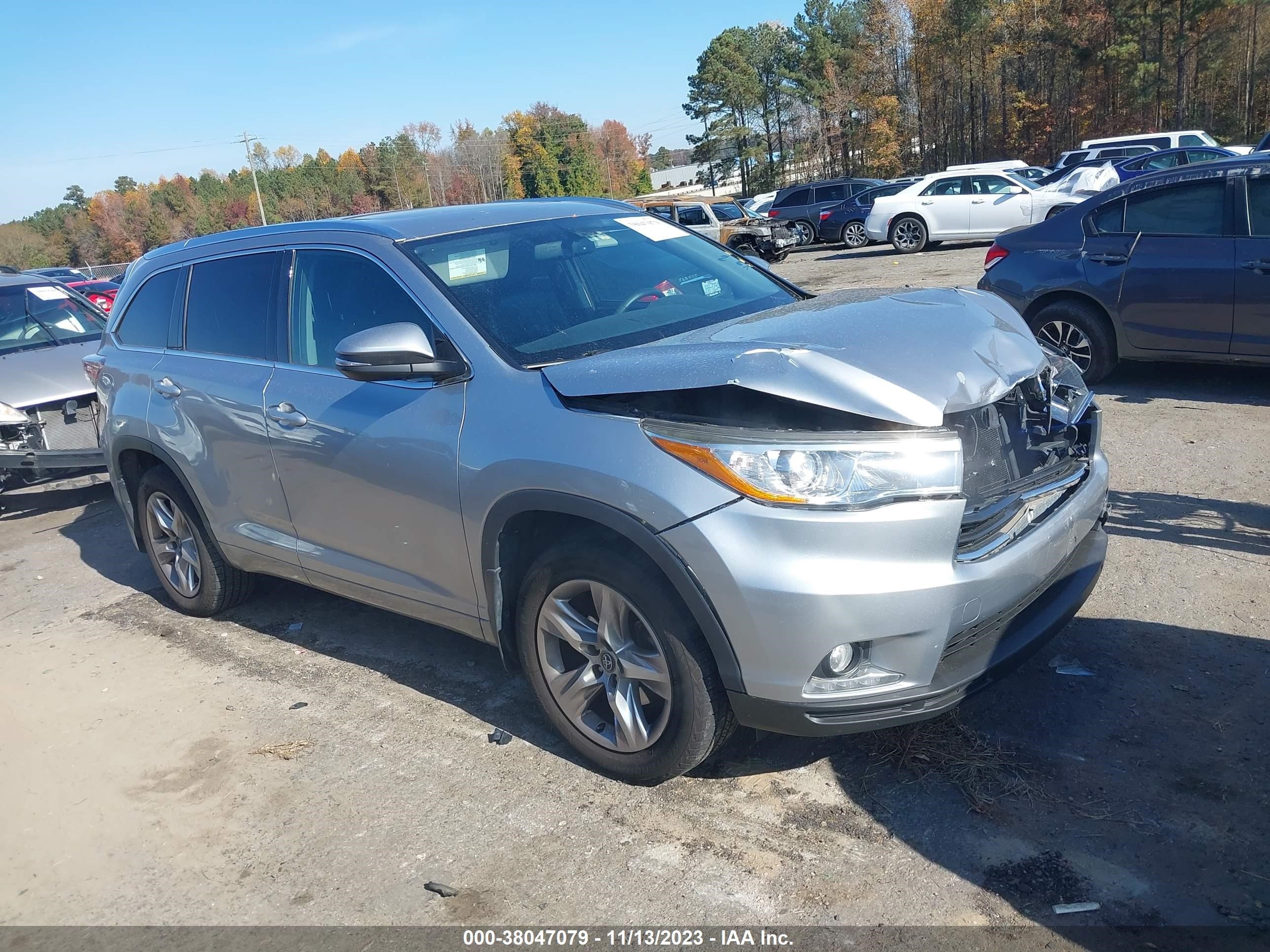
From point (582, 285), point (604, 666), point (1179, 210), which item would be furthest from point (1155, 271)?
point (604, 666)

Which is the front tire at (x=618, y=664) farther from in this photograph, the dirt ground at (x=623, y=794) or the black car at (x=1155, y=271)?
the black car at (x=1155, y=271)

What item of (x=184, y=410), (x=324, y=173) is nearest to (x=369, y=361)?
(x=184, y=410)

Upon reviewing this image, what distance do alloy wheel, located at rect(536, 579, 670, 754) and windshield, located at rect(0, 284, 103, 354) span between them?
7272 mm

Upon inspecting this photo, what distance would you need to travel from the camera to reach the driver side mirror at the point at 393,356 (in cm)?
341

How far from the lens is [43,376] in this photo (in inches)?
317

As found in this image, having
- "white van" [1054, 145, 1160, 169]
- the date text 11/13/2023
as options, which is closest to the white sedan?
"white van" [1054, 145, 1160, 169]

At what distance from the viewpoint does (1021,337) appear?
11.7ft

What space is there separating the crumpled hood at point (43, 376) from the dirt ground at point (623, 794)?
11.7 ft

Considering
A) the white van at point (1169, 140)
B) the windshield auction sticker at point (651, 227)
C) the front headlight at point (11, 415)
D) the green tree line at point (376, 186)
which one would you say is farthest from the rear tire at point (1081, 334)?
the green tree line at point (376, 186)

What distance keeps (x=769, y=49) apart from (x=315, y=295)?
79733 mm

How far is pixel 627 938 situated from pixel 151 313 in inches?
165

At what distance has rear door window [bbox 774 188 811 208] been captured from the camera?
27.7 m

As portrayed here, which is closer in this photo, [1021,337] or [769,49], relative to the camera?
[1021,337]

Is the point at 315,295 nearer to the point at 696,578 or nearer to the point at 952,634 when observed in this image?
the point at 696,578
